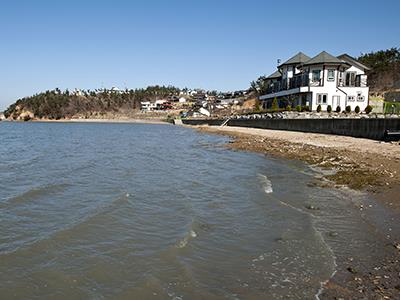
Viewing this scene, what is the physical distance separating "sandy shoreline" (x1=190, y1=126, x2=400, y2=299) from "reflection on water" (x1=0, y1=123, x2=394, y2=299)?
42 centimetres

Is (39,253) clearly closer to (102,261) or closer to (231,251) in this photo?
(102,261)

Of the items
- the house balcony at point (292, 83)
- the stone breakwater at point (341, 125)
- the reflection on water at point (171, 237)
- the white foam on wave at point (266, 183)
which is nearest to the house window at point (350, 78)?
the house balcony at point (292, 83)

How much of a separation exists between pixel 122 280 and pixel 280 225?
4.73m

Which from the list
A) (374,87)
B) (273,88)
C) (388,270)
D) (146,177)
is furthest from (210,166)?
(374,87)

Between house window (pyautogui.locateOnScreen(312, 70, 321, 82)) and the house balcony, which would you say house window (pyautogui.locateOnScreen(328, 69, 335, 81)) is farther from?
the house balcony

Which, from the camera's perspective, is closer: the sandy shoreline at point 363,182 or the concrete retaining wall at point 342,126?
the sandy shoreline at point 363,182

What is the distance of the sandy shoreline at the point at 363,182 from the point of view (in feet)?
19.0

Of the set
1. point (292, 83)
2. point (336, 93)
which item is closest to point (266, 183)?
point (336, 93)

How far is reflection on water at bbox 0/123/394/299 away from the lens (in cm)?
606

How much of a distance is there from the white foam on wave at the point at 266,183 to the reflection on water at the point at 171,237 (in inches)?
3.1

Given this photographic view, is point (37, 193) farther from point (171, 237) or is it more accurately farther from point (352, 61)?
point (352, 61)

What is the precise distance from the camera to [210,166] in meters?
21.4

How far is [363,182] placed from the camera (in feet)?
46.9

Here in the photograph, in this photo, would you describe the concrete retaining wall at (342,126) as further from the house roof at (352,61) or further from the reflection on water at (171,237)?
the house roof at (352,61)
